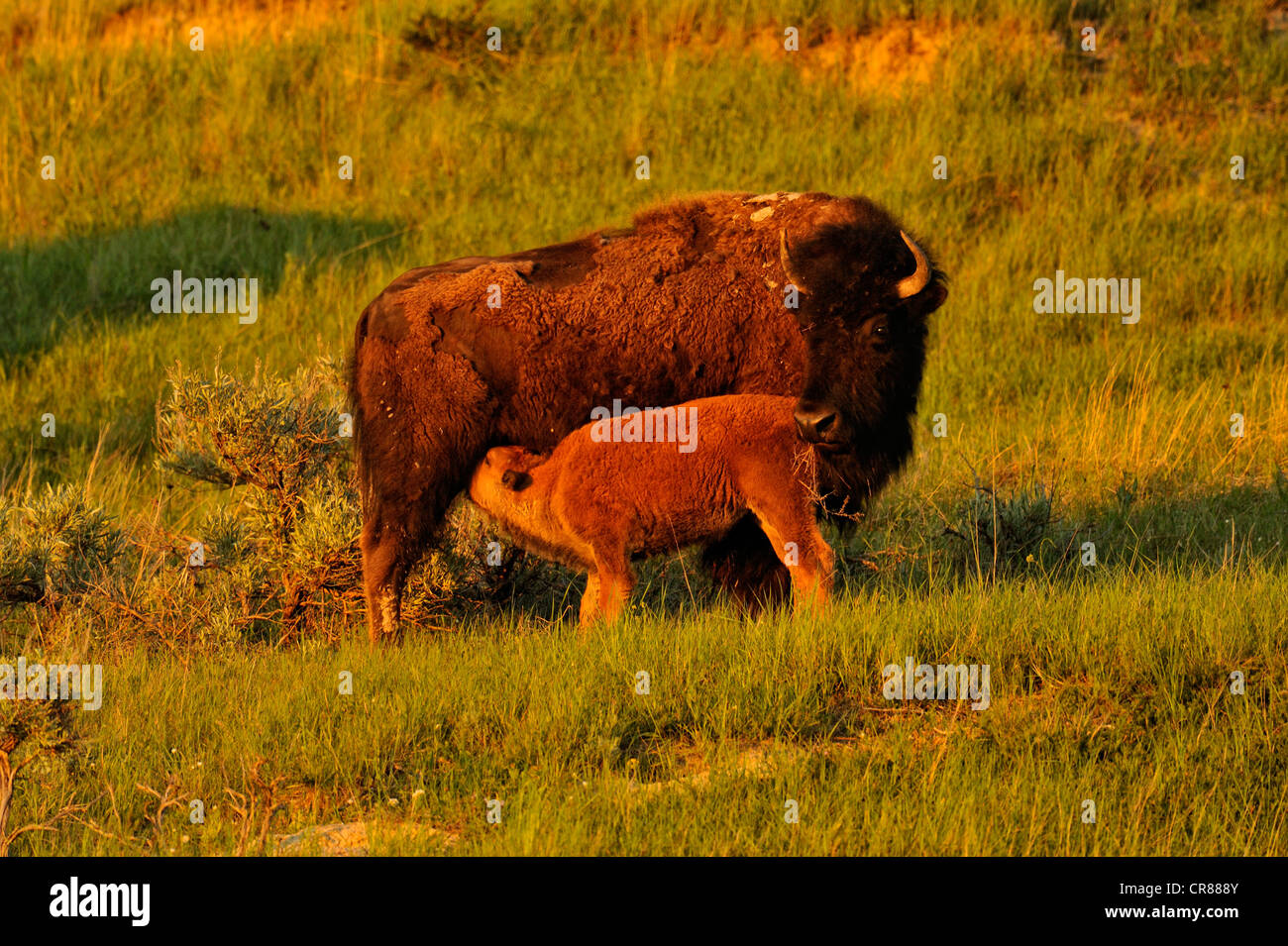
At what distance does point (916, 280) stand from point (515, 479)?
215 centimetres

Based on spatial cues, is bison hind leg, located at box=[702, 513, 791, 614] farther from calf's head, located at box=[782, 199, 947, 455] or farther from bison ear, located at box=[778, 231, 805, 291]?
bison ear, located at box=[778, 231, 805, 291]

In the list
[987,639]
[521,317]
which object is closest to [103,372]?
[521,317]

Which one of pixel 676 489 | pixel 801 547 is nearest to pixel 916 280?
pixel 801 547

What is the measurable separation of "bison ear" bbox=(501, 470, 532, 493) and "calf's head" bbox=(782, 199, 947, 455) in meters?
1.29

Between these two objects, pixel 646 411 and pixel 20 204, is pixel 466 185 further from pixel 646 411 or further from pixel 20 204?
pixel 646 411

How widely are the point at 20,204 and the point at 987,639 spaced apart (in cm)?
1293

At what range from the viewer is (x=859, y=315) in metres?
7.54

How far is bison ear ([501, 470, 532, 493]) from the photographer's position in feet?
23.9

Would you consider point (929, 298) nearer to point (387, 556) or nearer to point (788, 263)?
point (788, 263)

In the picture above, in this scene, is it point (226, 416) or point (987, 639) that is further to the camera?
point (226, 416)

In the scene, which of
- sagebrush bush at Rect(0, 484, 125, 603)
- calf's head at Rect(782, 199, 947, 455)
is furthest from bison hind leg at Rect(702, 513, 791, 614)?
sagebrush bush at Rect(0, 484, 125, 603)

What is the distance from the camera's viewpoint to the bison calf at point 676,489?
7184 millimetres

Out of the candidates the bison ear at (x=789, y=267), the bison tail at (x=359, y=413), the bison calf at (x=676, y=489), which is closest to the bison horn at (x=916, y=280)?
the bison ear at (x=789, y=267)
